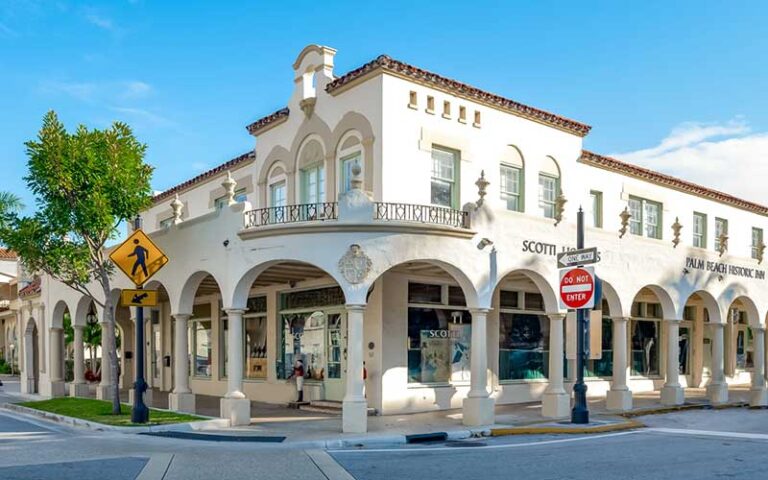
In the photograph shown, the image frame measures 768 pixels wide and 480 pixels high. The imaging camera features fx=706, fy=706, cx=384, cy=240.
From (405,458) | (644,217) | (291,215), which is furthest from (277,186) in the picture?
(644,217)

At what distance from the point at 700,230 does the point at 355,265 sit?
1822 centimetres

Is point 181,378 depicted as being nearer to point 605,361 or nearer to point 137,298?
point 137,298

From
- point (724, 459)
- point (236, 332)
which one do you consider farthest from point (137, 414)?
point (724, 459)

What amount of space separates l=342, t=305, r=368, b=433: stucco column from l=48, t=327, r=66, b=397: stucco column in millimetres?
15789

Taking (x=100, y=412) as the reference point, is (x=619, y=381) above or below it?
above

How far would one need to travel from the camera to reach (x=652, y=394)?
25453mm

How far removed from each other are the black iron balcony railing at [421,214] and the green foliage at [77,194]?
6816 millimetres

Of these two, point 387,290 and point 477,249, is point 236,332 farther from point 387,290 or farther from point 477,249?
point 477,249

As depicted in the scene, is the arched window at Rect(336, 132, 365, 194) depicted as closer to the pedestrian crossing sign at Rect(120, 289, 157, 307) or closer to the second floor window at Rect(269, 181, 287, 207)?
the second floor window at Rect(269, 181, 287, 207)

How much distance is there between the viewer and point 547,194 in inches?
858

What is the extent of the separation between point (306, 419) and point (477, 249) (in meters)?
5.91

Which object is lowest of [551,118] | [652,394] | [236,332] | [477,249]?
[652,394]

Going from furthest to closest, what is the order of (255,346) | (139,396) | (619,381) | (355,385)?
(255,346), (619,381), (139,396), (355,385)

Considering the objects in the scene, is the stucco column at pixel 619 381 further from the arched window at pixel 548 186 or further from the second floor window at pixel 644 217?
the second floor window at pixel 644 217
